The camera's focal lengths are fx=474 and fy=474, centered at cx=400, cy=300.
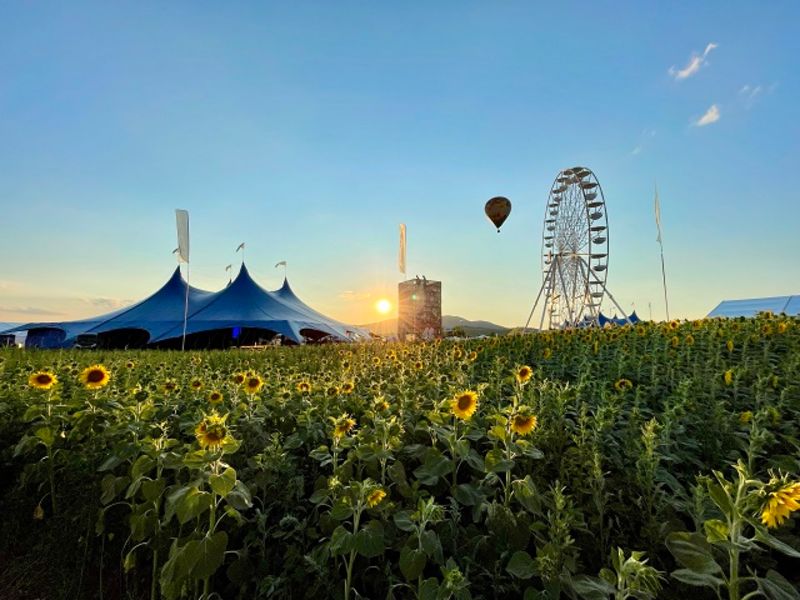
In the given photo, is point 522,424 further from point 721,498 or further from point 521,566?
point 721,498

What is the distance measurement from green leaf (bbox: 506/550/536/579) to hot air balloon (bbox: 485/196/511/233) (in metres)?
17.2

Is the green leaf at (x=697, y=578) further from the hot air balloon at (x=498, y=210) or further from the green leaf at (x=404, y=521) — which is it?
the hot air balloon at (x=498, y=210)

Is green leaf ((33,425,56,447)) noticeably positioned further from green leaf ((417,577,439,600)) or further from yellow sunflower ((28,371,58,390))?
green leaf ((417,577,439,600))

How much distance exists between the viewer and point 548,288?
22984mm

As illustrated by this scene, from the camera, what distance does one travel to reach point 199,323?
23.6 meters

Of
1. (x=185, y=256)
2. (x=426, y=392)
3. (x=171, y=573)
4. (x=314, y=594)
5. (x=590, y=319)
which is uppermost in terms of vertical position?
(x=185, y=256)

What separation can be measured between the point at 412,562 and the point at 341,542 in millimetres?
225

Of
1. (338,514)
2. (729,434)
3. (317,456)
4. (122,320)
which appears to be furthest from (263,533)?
(122,320)

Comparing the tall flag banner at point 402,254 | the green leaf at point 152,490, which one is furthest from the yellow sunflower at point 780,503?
the tall flag banner at point 402,254

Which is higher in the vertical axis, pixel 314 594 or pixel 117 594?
pixel 314 594

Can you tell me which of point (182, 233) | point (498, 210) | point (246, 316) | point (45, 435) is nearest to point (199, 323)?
point (246, 316)

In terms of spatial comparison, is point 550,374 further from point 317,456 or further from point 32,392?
point 32,392

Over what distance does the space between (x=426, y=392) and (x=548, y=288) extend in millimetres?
21040

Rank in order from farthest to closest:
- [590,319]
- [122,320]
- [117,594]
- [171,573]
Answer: [122,320], [590,319], [117,594], [171,573]
